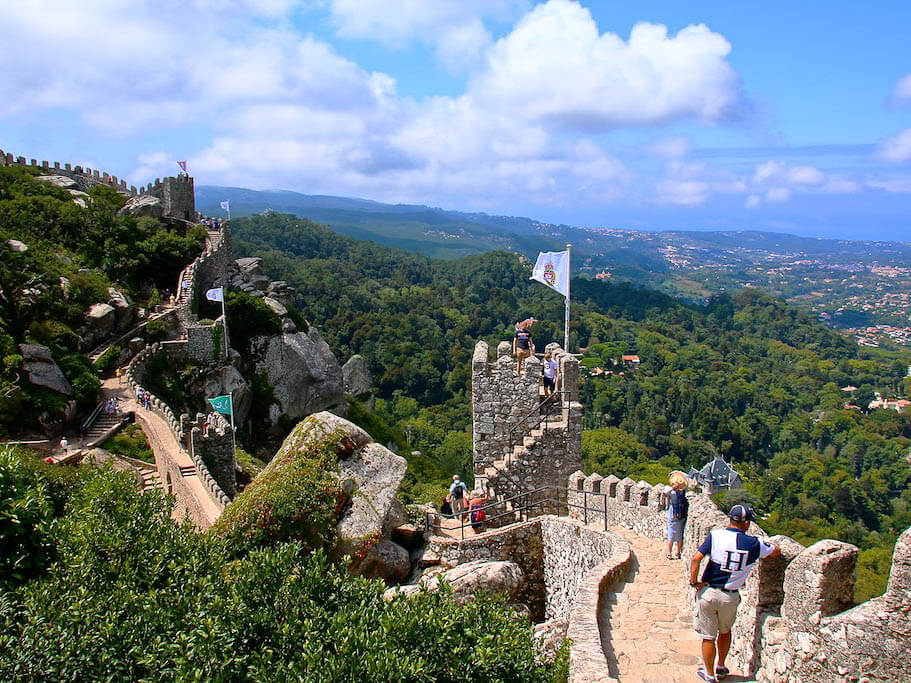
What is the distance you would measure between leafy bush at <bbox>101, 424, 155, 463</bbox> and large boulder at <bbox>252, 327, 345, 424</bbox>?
10.6 m

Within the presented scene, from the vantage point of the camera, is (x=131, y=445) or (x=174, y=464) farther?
(x=131, y=445)

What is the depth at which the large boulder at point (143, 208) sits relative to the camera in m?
39.2

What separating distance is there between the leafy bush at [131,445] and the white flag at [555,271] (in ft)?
46.7

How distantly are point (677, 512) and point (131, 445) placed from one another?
18.1 metres

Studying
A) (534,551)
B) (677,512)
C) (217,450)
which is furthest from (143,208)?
(677,512)

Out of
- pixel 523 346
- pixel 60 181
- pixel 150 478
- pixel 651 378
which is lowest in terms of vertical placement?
pixel 651 378

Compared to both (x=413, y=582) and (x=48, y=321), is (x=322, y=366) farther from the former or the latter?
(x=413, y=582)

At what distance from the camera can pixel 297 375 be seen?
35219mm

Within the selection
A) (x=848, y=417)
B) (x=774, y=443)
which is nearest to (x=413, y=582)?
(x=774, y=443)

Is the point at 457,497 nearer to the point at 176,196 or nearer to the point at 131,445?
the point at 131,445

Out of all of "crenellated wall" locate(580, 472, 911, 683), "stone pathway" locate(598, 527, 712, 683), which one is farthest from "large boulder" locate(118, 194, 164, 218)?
"crenellated wall" locate(580, 472, 911, 683)

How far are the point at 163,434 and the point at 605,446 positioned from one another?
56649 mm

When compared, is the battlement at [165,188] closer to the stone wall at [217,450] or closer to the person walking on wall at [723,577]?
the stone wall at [217,450]

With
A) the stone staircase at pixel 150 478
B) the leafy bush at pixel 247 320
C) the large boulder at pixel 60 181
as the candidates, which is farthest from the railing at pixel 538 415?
the large boulder at pixel 60 181
